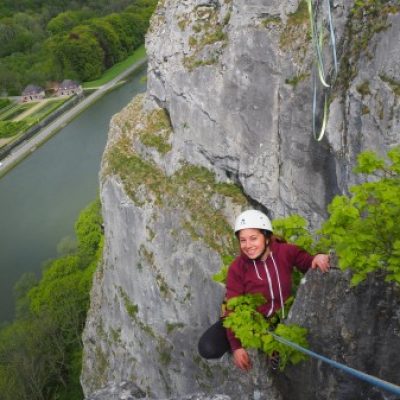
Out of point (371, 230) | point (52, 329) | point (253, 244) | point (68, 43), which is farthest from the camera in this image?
point (68, 43)

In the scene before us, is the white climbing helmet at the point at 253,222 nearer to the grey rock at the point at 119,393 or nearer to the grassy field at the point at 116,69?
the grey rock at the point at 119,393

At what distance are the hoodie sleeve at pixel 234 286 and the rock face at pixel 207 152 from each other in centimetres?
531

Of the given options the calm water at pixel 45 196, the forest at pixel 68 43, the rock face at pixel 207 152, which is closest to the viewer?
the rock face at pixel 207 152

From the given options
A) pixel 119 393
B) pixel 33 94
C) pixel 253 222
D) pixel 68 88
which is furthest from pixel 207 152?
pixel 33 94

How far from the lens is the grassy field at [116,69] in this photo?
7039 cm

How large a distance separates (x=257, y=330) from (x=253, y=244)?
727 mm

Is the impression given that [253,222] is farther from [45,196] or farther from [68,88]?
[68,88]

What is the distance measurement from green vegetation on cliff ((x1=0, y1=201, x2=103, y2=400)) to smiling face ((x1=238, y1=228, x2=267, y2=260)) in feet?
70.7

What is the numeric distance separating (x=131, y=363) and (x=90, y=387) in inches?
147

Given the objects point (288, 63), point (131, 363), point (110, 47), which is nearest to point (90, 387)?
point (131, 363)

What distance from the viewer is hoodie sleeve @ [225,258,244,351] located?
4.15 meters

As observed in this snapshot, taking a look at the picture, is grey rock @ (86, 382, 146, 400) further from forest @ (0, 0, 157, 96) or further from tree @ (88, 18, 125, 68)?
tree @ (88, 18, 125, 68)

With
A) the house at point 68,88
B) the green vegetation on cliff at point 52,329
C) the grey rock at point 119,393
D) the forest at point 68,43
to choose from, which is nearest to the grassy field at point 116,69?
the forest at point 68,43

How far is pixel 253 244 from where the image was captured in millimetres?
4113
